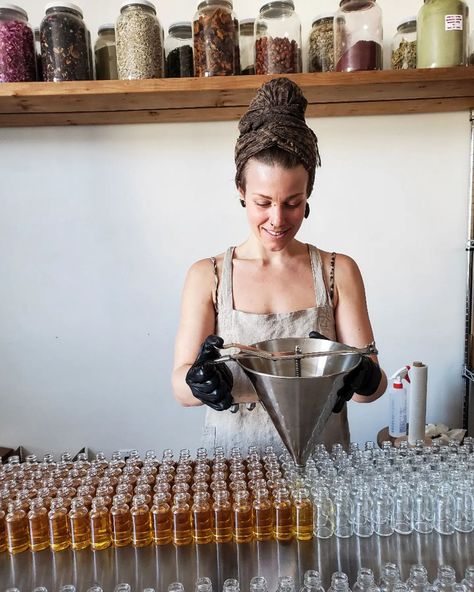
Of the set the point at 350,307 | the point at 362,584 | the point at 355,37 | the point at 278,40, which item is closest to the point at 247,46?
the point at 278,40

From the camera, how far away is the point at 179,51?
163 centimetres

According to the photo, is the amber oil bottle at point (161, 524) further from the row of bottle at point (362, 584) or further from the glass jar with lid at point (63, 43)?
the glass jar with lid at point (63, 43)

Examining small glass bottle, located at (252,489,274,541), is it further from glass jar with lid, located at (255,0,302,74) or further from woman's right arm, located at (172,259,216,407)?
glass jar with lid, located at (255,0,302,74)

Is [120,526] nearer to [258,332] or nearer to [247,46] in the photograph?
[258,332]

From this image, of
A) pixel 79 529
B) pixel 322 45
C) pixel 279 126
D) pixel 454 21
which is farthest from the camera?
pixel 322 45

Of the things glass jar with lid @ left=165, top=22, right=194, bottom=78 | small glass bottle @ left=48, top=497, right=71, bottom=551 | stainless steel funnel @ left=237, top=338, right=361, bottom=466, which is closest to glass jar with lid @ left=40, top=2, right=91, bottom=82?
glass jar with lid @ left=165, top=22, right=194, bottom=78

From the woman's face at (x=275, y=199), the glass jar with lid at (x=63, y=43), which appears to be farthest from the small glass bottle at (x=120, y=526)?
the glass jar with lid at (x=63, y=43)

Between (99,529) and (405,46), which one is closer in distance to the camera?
(99,529)

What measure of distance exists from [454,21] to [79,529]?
1.61 m

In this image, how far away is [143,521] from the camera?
0.82 metres

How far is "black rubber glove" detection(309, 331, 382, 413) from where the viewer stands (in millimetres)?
895

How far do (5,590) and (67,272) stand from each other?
1.42 metres

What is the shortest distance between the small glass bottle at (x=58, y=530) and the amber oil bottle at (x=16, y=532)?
0.13 feet

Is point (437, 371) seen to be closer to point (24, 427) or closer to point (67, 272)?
point (67, 272)
